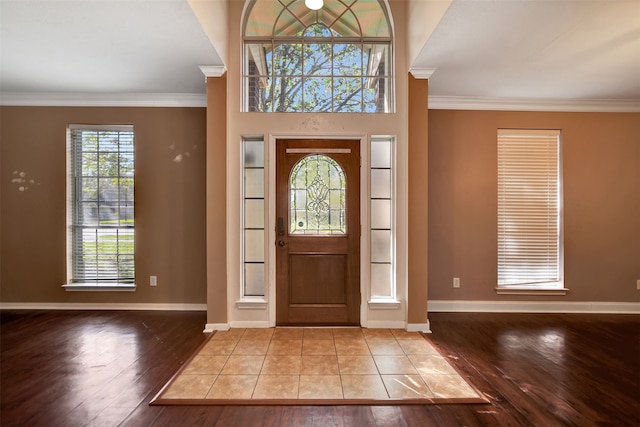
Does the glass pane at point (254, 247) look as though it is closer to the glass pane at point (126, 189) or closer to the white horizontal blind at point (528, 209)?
the glass pane at point (126, 189)

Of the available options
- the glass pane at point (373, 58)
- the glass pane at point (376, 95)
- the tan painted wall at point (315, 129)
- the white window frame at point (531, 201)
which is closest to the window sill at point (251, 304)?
the tan painted wall at point (315, 129)

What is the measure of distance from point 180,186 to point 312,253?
1.94 metres

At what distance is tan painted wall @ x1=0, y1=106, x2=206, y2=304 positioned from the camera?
13.4ft

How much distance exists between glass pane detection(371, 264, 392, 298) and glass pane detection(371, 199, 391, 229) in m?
0.46

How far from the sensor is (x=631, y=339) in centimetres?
324

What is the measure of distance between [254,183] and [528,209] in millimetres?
3477

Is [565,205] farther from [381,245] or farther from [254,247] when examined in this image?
[254,247]

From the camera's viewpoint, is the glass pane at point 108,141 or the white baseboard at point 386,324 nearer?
the white baseboard at point 386,324

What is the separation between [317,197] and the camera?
355 cm

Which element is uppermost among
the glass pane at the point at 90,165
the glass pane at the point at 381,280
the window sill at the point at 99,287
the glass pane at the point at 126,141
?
the glass pane at the point at 126,141

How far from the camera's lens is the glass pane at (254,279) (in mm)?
3588

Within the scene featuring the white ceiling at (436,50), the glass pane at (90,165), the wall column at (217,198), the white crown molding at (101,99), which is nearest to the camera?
the white ceiling at (436,50)

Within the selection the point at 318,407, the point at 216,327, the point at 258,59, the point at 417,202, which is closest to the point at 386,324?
the point at 417,202

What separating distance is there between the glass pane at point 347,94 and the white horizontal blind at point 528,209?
2009mm
